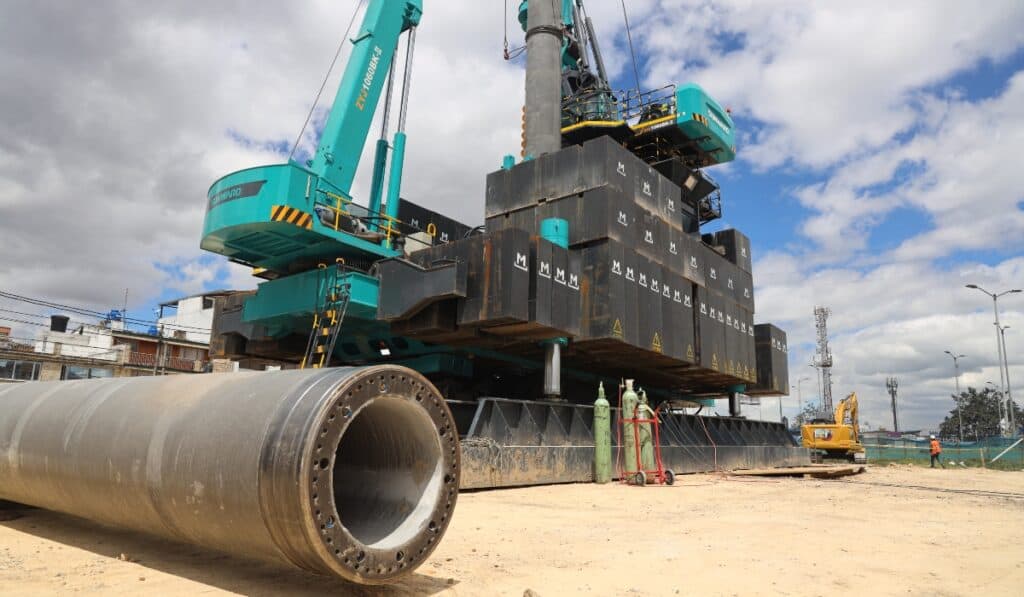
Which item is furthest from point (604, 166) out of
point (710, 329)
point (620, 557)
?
point (620, 557)

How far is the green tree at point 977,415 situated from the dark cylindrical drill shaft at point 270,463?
366ft

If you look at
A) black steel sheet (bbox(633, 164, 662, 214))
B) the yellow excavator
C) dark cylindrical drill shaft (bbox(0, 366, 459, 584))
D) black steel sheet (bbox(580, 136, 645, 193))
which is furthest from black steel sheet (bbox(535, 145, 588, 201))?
the yellow excavator

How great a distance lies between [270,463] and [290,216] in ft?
41.3

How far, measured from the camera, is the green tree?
97500mm

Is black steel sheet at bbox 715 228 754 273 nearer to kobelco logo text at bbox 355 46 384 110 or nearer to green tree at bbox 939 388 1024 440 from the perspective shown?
kobelco logo text at bbox 355 46 384 110

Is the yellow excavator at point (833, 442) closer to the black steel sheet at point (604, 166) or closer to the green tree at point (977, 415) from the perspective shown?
the black steel sheet at point (604, 166)

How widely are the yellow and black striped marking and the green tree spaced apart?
347 feet

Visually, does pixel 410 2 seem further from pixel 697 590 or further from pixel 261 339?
pixel 697 590

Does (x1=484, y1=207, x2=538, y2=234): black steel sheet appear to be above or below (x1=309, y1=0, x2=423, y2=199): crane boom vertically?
below

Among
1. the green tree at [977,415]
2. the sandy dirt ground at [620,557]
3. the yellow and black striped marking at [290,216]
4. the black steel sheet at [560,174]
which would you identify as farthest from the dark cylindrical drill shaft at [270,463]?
the green tree at [977,415]

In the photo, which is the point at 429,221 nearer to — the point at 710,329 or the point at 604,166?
the point at 604,166

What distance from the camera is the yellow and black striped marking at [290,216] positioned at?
51.0ft

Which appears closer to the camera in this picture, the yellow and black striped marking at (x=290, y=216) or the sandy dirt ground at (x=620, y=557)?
the sandy dirt ground at (x=620, y=557)

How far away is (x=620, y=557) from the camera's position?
658cm
